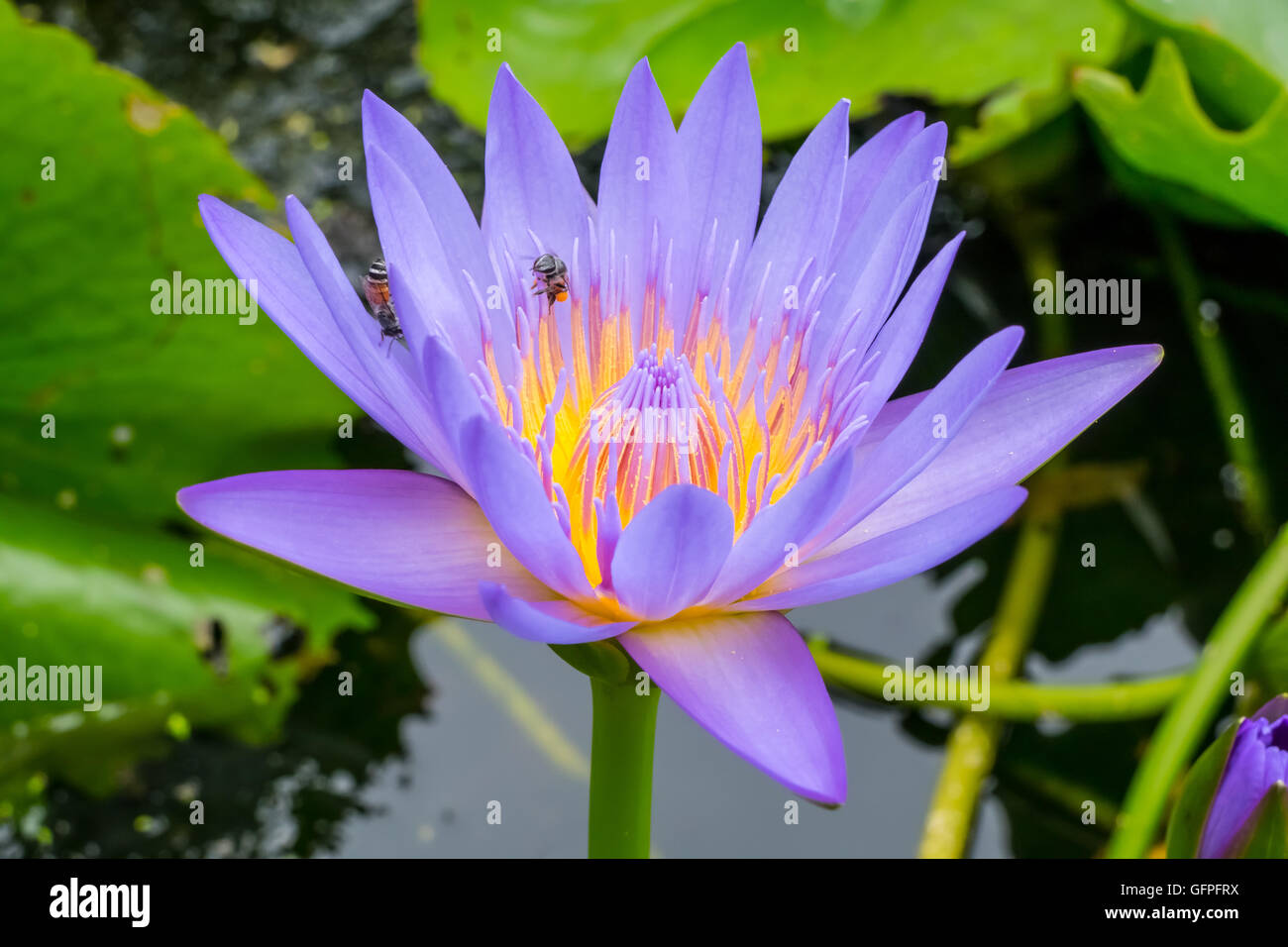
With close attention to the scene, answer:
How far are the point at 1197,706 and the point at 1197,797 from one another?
1.40 feet

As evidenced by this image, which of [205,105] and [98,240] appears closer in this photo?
[98,240]

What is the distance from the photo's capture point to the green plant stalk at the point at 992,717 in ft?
5.63

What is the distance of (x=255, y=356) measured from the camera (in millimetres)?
1934

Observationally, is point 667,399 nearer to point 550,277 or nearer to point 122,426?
point 550,277

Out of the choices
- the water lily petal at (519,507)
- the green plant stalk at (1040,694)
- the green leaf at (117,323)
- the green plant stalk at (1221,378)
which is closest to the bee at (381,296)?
the water lily petal at (519,507)

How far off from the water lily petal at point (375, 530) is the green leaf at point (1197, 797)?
0.75m

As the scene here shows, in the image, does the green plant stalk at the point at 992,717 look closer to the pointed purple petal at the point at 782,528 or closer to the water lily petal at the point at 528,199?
the pointed purple petal at the point at 782,528

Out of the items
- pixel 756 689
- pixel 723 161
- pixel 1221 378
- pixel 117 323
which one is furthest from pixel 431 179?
pixel 1221 378

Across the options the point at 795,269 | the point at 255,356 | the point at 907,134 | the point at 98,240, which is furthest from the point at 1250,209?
the point at 98,240

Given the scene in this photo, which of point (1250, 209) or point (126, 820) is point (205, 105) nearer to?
point (126, 820)

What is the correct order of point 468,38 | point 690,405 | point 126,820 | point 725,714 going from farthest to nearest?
point 468,38 → point 126,820 → point 690,405 → point 725,714
